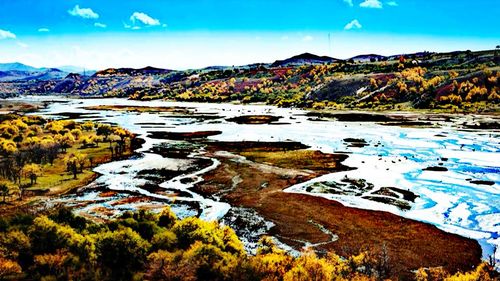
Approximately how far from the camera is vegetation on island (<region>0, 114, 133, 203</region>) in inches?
2731

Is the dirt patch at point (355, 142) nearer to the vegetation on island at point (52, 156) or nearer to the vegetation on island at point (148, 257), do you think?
the vegetation on island at point (52, 156)

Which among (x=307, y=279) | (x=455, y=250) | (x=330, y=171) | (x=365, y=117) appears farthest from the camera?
(x=365, y=117)

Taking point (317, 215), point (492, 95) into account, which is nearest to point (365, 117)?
point (492, 95)

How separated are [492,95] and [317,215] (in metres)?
150

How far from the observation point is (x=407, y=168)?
77.3m

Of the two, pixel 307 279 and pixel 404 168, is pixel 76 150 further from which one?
pixel 307 279

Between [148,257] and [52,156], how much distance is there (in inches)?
2455

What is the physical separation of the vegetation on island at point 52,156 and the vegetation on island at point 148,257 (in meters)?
30.5

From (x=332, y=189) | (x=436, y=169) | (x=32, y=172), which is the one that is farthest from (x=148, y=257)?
(x=436, y=169)

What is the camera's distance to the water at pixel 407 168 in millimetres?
53281

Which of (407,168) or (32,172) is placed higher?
(32,172)

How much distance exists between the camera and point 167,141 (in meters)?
114

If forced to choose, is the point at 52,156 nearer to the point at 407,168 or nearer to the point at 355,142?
the point at 355,142

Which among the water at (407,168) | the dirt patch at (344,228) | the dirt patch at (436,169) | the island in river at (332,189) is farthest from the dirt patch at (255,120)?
the dirt patch at (344,228)
